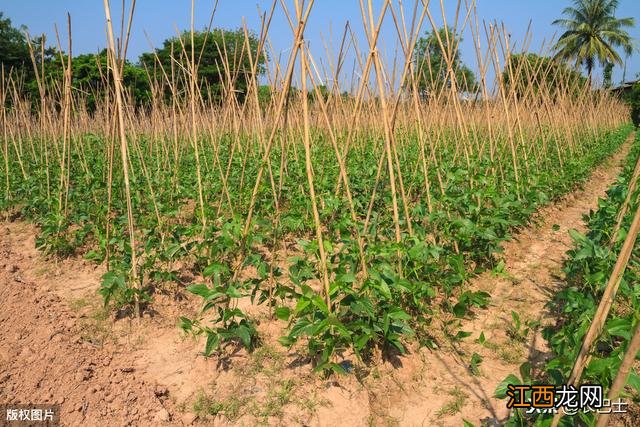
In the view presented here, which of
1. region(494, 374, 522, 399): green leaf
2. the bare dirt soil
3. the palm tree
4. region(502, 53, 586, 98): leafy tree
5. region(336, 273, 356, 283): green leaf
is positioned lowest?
the bare dirt soil

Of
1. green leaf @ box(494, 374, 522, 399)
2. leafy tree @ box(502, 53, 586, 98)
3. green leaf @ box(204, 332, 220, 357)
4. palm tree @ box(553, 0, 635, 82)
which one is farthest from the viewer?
palm tree @ box(553, 0, 635, 82)

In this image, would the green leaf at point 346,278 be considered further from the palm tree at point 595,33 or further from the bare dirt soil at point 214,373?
the palm tree at point 595,33

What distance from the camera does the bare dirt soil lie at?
1.92 m

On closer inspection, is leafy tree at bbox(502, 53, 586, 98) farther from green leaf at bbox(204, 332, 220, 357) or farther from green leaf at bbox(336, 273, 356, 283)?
green leaf at bbox(204, 332, 220, 357)

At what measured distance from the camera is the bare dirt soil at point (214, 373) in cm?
192

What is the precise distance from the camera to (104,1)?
7.98 feet

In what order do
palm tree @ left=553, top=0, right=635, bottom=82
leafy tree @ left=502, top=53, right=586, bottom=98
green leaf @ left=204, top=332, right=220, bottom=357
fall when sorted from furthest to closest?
palm tree @ left=553, top=0, right=635, bottom=82 < leafy tree @ left=502, top=53, right=586, bottom=98 < green leaf @ left=204, top=332, right=220, bottom=357

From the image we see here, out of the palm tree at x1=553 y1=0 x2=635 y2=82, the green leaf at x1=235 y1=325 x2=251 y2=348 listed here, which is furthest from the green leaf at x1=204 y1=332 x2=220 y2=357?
the palm tree at x1=553 y1=0 x2=635 y2=82

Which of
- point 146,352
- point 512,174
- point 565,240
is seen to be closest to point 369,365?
point 146,352

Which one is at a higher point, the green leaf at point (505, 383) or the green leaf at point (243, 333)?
the green leaf at point (505, 383)

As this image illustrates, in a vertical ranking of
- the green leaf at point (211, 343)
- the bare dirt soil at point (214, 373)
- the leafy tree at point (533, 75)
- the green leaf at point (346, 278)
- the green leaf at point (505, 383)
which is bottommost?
the bare dirt soil at point (214, 373)

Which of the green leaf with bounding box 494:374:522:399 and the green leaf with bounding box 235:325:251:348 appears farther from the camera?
the green leaf with bounding box 235:325:251:348

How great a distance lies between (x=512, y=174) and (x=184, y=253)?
4.01 m

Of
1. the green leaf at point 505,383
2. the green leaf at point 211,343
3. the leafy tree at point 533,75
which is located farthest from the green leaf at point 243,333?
the leafy tree at point 533,75
